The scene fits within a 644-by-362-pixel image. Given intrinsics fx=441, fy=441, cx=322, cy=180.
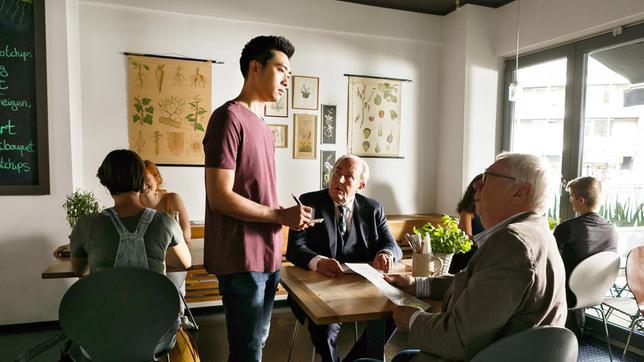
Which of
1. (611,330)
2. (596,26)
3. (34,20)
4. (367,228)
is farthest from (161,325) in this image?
(596,26)

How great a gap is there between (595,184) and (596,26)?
124 centimetres

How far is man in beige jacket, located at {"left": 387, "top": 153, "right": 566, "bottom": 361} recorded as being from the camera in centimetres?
113

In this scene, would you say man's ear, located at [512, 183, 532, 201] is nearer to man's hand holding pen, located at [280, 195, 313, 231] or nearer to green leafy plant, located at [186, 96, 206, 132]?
man's hand holding pen, located at [280, 195, 313, 231]

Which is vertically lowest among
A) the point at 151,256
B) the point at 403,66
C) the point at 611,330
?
the point at 611,330

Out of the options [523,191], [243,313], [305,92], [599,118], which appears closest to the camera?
[523,191]

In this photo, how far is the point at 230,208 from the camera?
138 centimetres

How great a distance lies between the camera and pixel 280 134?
4.00 metres

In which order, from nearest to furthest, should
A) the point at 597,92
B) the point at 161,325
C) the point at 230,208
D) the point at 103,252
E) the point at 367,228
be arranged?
1. the point at 230,208
2. the point at 161,325
3. the point at 103,252
4. the point at 367,228
5. the point at 597,92

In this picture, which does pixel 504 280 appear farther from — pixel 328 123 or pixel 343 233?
pixel 328 123

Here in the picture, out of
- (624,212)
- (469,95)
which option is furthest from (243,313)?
(469,95)

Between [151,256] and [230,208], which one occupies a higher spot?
[230,208]

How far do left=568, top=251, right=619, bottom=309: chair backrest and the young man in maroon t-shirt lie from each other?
6.02 ft

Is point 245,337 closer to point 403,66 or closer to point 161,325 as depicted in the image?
point 161,325

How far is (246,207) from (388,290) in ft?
2.07
